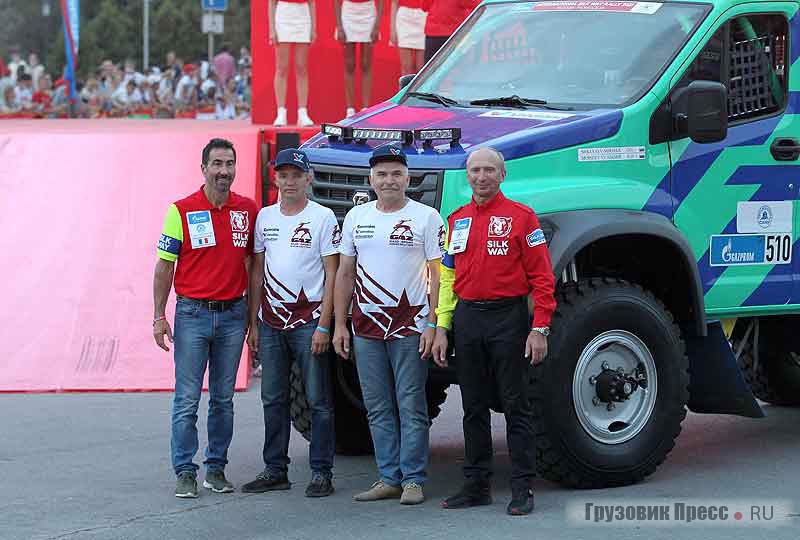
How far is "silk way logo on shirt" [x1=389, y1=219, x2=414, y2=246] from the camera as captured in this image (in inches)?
295

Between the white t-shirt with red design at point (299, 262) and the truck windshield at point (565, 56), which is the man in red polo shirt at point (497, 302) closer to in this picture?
the white t-shirt with red design at point (299, 262)

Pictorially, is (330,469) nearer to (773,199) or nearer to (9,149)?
(773,199)

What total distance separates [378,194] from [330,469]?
150 centimetres

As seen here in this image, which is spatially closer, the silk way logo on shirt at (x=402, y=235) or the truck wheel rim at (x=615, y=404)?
the silk way logo on shirt at (x=402, y=235)

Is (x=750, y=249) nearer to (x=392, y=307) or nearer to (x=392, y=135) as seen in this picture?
(x=392, y=135)

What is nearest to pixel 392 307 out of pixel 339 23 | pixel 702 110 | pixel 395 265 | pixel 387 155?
pixel 395 265

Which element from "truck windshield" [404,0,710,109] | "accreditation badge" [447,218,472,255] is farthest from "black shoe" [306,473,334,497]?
"truck windshield" [404,0,710,109]

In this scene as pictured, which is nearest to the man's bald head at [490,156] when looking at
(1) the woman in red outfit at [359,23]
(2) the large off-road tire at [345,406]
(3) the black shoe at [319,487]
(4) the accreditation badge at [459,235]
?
(4) the accreditation badge at [459,235]

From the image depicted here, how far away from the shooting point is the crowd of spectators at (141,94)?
2991 cm

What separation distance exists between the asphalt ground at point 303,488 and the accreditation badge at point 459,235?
1292 mm

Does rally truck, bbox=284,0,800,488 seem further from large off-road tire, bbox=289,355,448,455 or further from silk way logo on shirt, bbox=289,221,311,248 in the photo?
silk way logo on shirt, bbox=289,221,311,248

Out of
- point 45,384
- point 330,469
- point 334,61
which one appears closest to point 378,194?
point 330,469

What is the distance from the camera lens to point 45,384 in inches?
443

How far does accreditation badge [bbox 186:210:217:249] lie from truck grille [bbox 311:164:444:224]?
2.46ft
